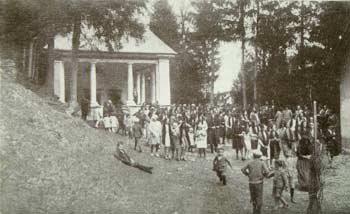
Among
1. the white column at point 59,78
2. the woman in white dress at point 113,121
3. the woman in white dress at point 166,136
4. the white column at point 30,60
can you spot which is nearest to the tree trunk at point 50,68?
the white column at point 30,60

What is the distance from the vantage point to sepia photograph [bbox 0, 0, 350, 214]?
10930mm

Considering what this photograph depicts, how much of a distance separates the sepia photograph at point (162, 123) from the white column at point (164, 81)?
0.41ft

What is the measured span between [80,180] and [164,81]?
2015 centimetres

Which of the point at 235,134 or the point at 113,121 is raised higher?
the point at 113,121

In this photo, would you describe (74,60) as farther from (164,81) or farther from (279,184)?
(279,184)

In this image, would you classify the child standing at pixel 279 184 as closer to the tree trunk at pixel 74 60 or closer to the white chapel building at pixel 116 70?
the tree trunk at pixel 74 60

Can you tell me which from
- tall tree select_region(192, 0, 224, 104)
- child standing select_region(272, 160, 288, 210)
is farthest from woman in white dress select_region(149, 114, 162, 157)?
tall tree select_region(192, 0, 224, 104)

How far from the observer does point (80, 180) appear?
36.9ft

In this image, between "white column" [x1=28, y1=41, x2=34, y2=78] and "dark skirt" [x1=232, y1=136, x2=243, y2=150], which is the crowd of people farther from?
"white column" [x1=28, y1=41, x2=34, y2=78]

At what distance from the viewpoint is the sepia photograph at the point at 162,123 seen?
10.9 m

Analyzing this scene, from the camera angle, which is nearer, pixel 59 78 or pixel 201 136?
pixel 201 136

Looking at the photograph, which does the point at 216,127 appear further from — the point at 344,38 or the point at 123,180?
the point at 123,180

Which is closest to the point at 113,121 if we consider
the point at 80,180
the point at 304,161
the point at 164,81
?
the point at 164,81

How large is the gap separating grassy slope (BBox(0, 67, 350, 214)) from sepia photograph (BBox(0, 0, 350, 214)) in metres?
0.04
